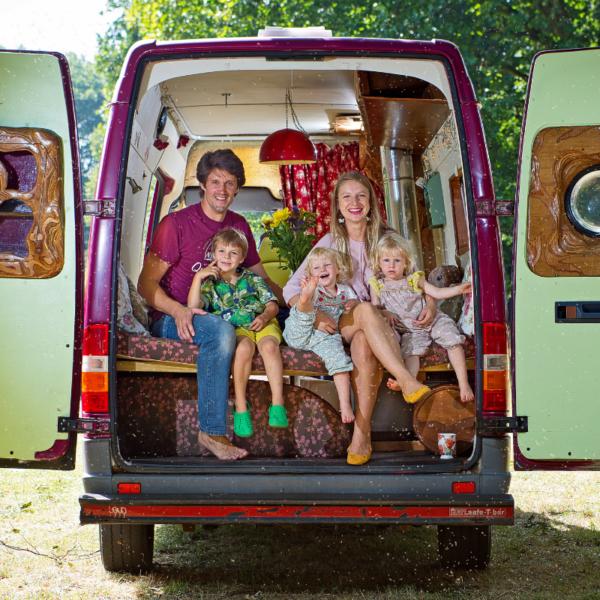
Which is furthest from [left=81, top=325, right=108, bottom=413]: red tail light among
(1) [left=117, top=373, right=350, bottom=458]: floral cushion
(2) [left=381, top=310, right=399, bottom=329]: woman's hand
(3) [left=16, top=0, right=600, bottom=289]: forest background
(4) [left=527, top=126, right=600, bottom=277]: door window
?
(3) [left=16, top=0, right=600, bottom=289]: forest background

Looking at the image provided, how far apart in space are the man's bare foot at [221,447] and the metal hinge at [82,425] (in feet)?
1.70

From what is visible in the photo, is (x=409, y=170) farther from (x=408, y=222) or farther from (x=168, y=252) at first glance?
(x=168, y=252)

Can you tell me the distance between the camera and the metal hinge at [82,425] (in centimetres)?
314

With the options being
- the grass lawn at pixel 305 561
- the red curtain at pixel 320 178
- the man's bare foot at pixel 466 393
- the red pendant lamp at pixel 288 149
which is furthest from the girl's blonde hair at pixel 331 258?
the red curtain at pixel 320 178

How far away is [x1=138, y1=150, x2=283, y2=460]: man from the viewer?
11.3 ft

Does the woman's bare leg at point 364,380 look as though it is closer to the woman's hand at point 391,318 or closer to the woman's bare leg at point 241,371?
the woman's hand at point 391,318

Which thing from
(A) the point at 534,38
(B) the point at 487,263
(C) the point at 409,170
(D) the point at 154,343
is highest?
(A) the point at 534,38

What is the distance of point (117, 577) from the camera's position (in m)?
3.63

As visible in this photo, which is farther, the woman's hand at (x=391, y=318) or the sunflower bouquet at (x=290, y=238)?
the sunflower bouquet at (x=290, y=238)

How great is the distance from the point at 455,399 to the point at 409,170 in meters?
2.92

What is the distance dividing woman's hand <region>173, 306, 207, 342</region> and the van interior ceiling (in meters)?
0.13

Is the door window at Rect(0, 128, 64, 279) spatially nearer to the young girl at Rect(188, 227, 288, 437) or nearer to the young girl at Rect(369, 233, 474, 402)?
the young girl at Rect(188, 227, 288, 437)

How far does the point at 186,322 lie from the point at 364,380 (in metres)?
0.88

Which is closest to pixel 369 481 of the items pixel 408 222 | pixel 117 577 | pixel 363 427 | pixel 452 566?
pixel 363 427
